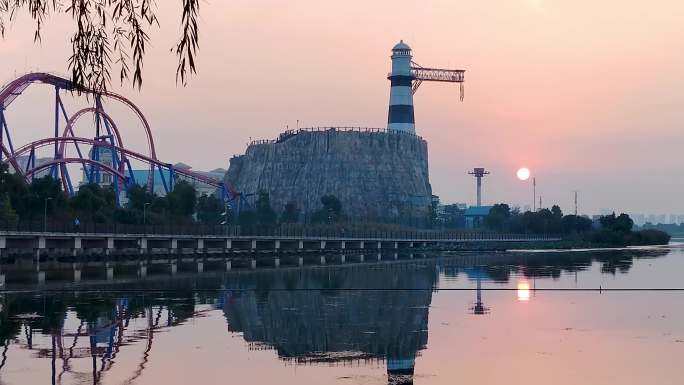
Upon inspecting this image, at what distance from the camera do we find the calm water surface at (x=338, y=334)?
2655cm

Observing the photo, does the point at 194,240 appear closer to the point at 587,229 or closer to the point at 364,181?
the point at 364,181

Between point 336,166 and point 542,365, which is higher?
point 336,166

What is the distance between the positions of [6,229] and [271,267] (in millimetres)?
20469

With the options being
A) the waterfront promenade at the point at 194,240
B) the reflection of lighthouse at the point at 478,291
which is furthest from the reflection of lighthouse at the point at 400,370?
the waterfront promenade at the point at 194,240

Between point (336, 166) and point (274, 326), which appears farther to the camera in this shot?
point (336, 166)

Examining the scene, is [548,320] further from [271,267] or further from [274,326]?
[271,267]

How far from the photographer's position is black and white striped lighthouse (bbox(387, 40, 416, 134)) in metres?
178

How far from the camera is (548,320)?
129ft

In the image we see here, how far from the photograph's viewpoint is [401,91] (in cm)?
17875

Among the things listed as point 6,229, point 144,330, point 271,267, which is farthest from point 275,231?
point 144,330

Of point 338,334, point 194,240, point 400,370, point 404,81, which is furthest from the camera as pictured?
point 404,81

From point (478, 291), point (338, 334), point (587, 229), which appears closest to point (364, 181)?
point (587, 229)

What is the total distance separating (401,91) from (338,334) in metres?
146

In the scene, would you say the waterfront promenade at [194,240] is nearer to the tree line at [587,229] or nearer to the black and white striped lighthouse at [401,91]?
the tree line at [587,229]
